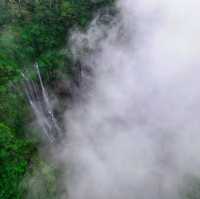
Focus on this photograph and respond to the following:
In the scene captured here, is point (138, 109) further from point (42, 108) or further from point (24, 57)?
point (24, 57)

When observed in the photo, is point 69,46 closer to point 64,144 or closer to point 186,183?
point 64,144

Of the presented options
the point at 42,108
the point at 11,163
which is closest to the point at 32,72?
the point at 42,108

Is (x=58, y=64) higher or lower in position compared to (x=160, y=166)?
higher

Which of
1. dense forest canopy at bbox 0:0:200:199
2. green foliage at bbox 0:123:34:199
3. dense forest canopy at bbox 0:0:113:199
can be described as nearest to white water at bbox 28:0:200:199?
dense forest canopy at bbox 0:0:200:199

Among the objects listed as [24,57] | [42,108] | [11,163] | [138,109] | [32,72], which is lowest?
[138,109]

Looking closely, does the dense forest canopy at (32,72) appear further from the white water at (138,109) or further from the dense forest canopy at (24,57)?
the white water at (138,109)

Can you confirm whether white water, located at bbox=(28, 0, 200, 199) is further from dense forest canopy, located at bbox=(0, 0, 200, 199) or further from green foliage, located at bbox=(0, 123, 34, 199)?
green foliage, located at bbox=(0, 123, 34, 199)

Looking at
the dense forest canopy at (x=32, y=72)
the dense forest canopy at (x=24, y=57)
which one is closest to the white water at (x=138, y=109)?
the dense forest canopy at (x=32, y=72)

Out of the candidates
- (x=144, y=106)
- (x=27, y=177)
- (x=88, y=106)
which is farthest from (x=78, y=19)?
(x=27, y=177)
